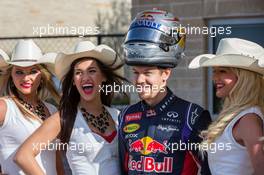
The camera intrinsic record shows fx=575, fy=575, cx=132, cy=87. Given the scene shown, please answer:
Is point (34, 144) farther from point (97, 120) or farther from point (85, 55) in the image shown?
point (85, 55)

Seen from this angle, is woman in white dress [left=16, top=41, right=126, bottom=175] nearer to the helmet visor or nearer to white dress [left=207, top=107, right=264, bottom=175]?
the helmet visor

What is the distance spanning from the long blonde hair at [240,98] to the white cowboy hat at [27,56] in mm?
1532

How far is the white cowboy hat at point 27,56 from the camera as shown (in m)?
4.00

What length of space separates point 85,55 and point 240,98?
1091 millimetres

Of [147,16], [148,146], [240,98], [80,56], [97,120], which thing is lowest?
[148,146]

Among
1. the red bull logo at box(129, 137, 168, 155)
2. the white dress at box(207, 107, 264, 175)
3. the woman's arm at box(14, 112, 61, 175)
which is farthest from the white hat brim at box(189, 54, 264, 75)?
the woman's arm at box(14, 112, 61, 175)

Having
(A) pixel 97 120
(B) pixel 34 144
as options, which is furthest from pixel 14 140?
(A) pixel 97 120

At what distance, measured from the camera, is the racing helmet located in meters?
3.17

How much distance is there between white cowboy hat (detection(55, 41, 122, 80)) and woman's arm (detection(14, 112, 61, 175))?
1.29ft

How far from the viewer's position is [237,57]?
2.96m

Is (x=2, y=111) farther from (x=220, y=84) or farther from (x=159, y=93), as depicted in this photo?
(x=220, y=84)

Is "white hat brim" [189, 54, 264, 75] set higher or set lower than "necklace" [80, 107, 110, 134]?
higher

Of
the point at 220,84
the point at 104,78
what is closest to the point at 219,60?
the point at 220,84

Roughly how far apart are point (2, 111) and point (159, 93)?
3.72 ft
